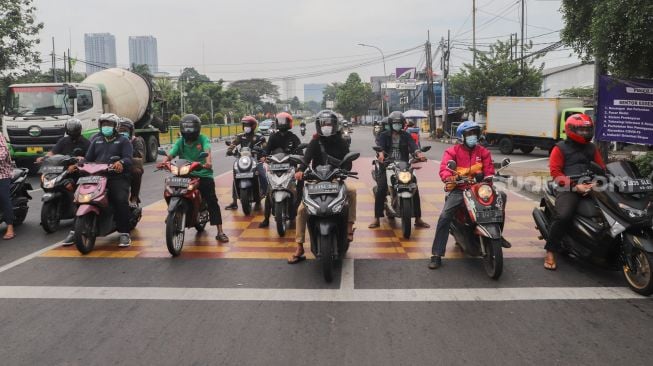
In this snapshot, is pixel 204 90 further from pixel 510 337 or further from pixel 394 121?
pixel 510 337

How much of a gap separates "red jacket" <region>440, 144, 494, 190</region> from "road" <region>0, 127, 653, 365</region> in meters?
0.99

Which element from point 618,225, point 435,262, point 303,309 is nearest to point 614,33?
point 618,225

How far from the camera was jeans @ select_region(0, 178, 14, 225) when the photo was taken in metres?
7.09

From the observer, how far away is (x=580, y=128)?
5.38 meters

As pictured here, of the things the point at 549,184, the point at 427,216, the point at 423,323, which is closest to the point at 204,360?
the point at 423,323

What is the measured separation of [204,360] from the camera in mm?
3465

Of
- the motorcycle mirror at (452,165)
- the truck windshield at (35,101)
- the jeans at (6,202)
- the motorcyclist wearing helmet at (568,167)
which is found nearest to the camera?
the motorcyclist wearing helmet at (568,167)

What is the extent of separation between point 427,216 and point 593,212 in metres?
3.64

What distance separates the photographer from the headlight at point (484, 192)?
17.6ft

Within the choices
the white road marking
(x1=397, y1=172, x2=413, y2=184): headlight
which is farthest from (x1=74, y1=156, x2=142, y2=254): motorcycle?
(x1=397, y1=172, x2=413, y2=184): headlight

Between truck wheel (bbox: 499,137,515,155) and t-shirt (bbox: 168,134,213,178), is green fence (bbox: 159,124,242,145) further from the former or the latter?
t-shirt (bbox: 168,134,213,178)

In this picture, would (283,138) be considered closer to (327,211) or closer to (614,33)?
(327,211)

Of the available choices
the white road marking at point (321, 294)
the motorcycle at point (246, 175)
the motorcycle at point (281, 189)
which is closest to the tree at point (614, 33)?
the white road marking at point (321, 294)

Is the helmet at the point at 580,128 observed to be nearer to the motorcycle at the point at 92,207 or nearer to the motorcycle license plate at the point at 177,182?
the motorcycle license plate at the point at 177,182
